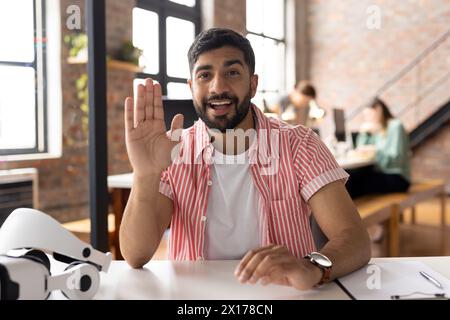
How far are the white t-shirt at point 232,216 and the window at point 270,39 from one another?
4.89 metres

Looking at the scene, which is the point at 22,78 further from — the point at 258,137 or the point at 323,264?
the point at 323,264

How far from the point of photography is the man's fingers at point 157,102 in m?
1.12

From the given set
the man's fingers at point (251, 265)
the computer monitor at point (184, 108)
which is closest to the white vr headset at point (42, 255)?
the man's fingers at point (251, 265)

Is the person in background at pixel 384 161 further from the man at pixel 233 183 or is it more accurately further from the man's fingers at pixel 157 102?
the man's fingers at pixel 157 102

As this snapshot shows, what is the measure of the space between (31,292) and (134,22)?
401 cm

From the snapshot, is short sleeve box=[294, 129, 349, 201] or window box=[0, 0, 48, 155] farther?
window box=[0, 0, 48, 155]

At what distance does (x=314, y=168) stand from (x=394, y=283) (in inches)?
16.6

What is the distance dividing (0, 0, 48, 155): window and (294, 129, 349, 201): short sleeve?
2.04 meters

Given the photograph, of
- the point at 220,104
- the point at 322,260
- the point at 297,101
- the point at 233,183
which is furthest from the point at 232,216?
the point at 297,101

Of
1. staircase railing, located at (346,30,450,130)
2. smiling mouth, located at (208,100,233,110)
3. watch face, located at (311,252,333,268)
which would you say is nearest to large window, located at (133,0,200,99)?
smiling mouth, located at (208,100,233,110)

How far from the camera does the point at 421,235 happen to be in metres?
4.86

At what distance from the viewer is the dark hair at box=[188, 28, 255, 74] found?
4.37ft

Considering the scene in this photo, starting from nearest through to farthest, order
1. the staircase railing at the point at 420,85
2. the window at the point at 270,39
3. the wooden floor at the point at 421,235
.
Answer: the wooden floor at the point at 421,235 < the window at the point at 270,39 < the staircase railing at the point at 420,85

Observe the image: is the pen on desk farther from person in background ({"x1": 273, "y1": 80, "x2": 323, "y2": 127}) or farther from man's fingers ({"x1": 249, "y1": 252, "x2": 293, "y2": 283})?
person in background ({"x1": 273, "y1": 80, "x2": 323, "y2": 127})
